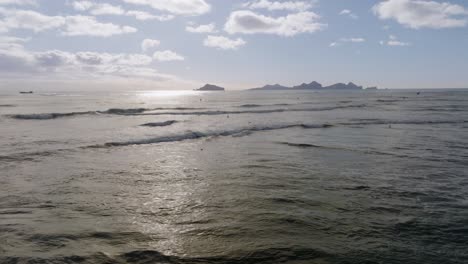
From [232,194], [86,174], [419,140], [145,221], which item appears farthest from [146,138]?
[419,140]

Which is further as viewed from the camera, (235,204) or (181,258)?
(235,204)

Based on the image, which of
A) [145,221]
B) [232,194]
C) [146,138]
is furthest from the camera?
[146,138]

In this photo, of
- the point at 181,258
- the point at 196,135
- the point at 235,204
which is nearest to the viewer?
the point at 181,258

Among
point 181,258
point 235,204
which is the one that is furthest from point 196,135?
→ point 181,258

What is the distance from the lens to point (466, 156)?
19094mm

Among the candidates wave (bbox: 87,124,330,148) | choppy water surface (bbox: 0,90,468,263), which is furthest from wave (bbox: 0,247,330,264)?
wave (bbox: 87,124,330,148)

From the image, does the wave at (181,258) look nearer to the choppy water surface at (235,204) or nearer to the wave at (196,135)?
the choppy water surface at (235,204)

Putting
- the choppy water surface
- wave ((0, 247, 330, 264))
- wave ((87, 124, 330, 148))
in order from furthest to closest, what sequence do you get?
Result: wave ((87, 124, 330, 148)) → the choppy water surface → wave ((0, 247, 330, 264))

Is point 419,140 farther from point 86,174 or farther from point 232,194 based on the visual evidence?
point 86,174

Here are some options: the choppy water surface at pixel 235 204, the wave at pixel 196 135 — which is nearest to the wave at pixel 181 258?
the choppy water surface at pixel 235 204

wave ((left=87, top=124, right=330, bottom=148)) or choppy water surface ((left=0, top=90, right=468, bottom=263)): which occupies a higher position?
wave ((left=87, top=124, right=330, bottom=148))

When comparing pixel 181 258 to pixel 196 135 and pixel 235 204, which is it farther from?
pixel 196 135

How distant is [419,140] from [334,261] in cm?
2115

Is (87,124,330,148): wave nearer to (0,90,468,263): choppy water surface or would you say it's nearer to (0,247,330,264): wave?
(0,90,468,263): choppy water surface
